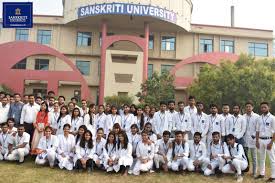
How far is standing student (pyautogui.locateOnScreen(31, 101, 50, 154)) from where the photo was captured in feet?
28.1

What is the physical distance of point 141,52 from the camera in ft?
88.8

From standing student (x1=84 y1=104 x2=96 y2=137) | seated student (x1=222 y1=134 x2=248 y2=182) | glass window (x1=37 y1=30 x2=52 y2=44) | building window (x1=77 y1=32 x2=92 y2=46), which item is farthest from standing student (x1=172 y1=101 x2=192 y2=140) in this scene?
glass window (x1=37 y1=30 x2=52 y2=44)

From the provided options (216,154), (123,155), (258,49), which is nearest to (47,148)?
(123,155)

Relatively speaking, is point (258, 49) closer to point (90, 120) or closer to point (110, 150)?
point (90, 120)

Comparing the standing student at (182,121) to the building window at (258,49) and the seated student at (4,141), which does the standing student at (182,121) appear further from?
the building window at (258,49)

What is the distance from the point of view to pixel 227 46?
31906 mm

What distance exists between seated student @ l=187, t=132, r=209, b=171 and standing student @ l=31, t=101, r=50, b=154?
3731 mm

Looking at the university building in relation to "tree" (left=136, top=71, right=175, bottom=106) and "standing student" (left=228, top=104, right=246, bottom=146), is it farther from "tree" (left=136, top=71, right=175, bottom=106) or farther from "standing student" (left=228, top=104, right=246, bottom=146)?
"standing student" (left=228, top=104, right=246, bottom=146)

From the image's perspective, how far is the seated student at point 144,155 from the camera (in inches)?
305

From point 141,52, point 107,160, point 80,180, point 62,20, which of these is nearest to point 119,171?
point 107,160

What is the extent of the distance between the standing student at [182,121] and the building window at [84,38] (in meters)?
22.4

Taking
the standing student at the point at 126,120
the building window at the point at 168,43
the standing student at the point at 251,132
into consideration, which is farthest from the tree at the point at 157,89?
the standing student at the point at 251,132

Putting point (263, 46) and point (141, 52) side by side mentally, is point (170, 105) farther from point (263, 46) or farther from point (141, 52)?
point (263, 46)

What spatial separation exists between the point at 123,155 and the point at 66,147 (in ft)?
4.69
